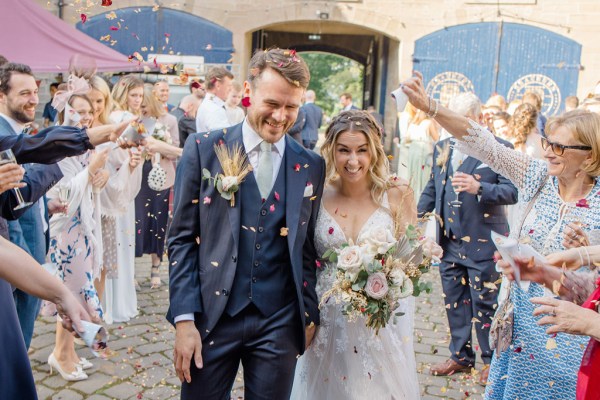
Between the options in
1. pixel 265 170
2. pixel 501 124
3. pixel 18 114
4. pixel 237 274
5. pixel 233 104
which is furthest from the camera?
pixel 233 104

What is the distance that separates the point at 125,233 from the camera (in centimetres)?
613

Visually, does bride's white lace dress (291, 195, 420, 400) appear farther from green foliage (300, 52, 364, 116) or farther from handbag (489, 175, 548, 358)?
green foliage (300, 52, 364, 116)

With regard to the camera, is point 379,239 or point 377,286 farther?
point 379,239

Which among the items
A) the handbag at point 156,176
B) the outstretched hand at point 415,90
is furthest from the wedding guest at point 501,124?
the outstretched hand at point 415,90

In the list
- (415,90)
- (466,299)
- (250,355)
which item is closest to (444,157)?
(466,299)

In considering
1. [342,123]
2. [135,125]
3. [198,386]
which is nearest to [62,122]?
[135,125]

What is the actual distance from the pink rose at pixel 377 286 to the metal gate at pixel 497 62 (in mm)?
14015

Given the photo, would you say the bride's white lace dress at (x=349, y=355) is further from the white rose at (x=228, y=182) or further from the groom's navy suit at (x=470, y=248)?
the groom's navy suit at (x=470, y=248)

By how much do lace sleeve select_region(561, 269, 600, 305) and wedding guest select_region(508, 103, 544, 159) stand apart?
4311mm

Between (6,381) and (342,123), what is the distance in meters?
2.08

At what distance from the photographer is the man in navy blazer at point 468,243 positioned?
4.73 meters

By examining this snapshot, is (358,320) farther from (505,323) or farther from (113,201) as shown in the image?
(113,201)

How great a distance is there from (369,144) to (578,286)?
1.32m

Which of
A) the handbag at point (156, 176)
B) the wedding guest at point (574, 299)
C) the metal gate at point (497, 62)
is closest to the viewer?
the wedding guest at point (574, 299)
